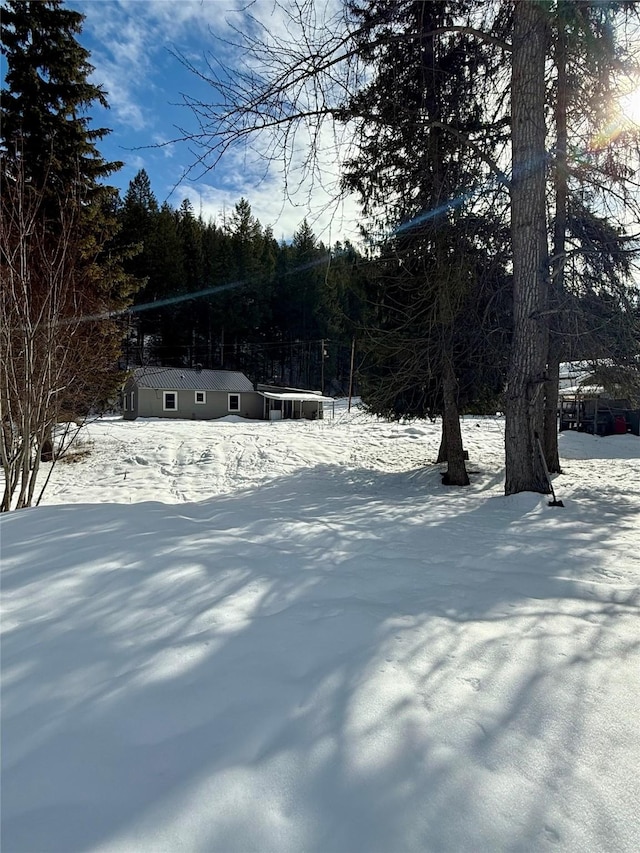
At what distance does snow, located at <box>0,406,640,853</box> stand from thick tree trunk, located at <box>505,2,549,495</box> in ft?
7.74

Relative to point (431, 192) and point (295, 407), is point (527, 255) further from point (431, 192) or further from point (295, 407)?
point (295, 407)

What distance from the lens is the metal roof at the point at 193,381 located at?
26.9m

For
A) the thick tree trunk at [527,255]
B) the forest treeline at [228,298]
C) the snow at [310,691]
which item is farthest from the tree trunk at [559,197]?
the forest treeline at [228,298]

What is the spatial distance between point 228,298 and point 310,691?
36.8 m

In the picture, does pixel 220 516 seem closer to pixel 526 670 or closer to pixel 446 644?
pixel 446 644

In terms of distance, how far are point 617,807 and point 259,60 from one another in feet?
20.6

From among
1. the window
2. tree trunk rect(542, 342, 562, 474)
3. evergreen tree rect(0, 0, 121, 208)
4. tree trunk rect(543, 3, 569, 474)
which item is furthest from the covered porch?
tree trunk rect(543, 3, 569, 474)

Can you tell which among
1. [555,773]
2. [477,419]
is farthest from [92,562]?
[477,419]

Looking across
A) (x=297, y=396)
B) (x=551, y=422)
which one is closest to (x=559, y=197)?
(x=551, y=422)

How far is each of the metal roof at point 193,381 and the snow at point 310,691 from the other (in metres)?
24.9

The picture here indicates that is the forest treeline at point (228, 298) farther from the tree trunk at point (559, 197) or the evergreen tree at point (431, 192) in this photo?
the tree trunk at point (559, 197)

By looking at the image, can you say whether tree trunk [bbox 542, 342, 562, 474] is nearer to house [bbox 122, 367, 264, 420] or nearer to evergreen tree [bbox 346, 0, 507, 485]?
evergreen tree [bbox 346, 0, 507, 485]

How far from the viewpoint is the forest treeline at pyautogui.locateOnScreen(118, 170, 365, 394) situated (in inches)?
1316

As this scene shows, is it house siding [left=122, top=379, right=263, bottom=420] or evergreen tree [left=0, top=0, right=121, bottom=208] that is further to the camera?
house siding [left=122, top=379, right=263, bottom=420]
